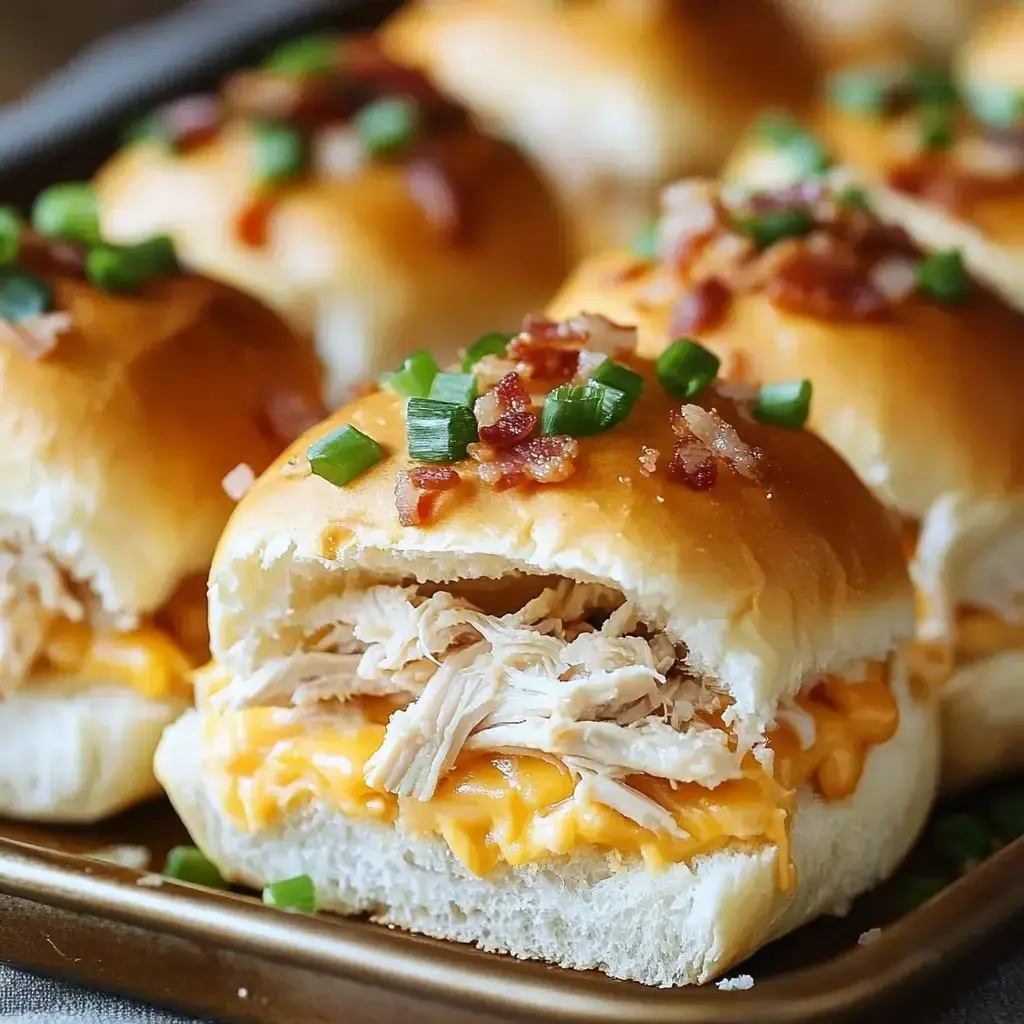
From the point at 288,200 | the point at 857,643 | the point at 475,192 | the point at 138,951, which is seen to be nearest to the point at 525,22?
the point at 475,192

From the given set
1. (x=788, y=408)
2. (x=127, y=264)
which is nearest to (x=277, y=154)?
(x=127, y=264)

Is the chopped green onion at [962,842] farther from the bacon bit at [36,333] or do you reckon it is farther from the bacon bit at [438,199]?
the bacon bit at [438,199]

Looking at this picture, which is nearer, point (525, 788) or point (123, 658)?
point (525, 788)

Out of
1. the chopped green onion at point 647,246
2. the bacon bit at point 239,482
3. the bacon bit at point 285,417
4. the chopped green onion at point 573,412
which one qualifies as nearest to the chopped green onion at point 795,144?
the chopped green onion at point 647,246

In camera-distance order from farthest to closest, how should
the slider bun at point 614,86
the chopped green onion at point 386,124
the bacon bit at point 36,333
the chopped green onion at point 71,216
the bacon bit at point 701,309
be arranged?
the slider bun at point 614,86 < the chopped green onion at point 386,124 < the chopped green onion at point 71,216 < the bacon bit at point 701,309 < the bacon bit at point 36,333

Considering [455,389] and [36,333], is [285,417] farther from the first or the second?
[455,389]

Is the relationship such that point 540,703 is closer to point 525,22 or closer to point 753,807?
point 753,807
